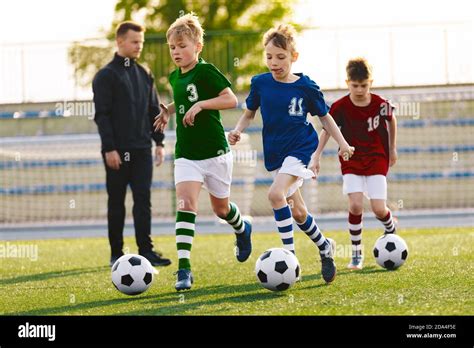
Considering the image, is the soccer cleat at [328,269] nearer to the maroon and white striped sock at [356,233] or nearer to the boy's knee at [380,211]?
the maroon and white striped sock at [356,233]

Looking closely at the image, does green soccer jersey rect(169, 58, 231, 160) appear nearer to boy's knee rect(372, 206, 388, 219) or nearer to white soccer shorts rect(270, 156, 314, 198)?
white soccer shorts rect(270, 156, 314, 198)

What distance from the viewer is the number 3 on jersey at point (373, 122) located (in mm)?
7633

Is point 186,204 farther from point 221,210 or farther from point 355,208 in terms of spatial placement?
point 355,208

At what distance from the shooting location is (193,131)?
21.4ft

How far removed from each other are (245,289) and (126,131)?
98.6 inches

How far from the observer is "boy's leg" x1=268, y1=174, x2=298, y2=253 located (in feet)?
20.9

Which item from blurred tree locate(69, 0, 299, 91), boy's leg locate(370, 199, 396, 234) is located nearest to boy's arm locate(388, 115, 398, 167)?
boy's leg locate(370, 199, 396, 234)

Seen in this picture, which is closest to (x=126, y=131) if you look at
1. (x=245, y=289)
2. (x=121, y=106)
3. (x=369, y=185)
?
(x=121, y=106)

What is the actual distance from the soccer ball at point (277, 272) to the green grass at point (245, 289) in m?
0.07

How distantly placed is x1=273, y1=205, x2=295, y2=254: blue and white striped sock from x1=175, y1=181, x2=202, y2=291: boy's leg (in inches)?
23.6

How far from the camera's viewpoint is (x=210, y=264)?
855 centimetres
